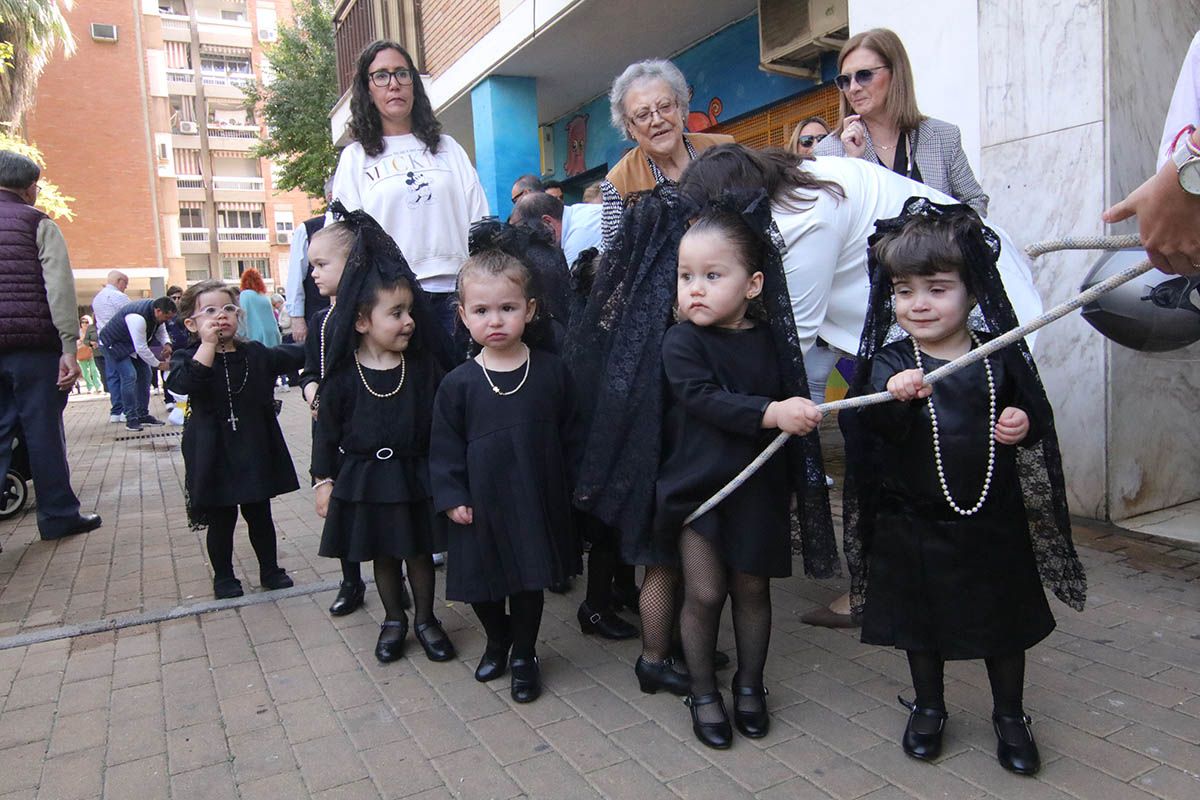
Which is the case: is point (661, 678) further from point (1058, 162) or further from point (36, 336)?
point (36, 336)

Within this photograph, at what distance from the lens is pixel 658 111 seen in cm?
354

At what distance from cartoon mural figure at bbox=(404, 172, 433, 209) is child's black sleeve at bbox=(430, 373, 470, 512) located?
1.38m

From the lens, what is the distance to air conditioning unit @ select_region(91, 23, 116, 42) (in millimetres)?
35719

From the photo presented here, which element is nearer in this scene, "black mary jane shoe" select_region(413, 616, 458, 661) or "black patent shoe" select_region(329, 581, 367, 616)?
"black mary jane shoe" select_region(413, 616, 458, 661)

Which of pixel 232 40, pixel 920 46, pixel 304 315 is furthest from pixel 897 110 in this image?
pixel 232 40

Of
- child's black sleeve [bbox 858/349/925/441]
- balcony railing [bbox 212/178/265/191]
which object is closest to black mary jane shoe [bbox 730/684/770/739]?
child's black sleeve [bbox 858/349/925/441]

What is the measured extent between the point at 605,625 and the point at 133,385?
10133 millimetres

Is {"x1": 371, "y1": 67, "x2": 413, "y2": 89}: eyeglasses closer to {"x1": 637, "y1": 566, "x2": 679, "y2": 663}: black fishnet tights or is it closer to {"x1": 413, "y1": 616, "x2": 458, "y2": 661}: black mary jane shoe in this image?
{"x1": 413, "y1": 616, "x2": 458, "y2": 661}: black mary jane shoe

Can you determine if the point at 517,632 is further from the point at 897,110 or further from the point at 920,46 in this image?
the point at 920,46

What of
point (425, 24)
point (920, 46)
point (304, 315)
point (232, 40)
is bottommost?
point (304, 315)

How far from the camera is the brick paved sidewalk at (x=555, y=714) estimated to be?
7.78 feet

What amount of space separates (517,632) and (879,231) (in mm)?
1736

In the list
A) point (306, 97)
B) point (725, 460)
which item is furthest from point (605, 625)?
point (306, 97)

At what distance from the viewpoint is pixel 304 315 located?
4.84 metres
